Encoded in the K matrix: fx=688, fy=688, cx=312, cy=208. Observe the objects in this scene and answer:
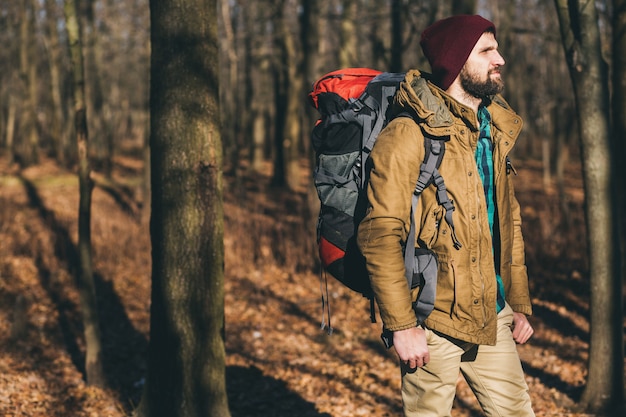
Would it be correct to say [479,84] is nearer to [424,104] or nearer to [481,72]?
[481,72]

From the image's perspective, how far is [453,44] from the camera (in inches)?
105

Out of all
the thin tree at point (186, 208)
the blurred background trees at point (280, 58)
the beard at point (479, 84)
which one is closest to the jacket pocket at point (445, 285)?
the beard at point (479, 84)

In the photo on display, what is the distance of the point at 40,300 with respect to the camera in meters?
9.52

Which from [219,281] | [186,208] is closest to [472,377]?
[219,281]

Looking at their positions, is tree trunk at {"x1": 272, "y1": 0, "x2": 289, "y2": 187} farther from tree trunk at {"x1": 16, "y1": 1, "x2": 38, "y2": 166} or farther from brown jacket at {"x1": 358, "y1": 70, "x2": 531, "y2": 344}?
brown jacket at {"x1": 358, "y1": 70, "x2": 531, "y2": 344}

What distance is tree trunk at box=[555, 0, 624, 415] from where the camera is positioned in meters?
5.04

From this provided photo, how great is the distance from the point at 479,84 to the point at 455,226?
564mm

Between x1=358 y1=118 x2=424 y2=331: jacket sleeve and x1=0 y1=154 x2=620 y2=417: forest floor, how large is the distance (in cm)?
323

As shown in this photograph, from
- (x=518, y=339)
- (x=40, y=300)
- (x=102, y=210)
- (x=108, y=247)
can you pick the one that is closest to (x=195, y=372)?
(x=518, y=339)

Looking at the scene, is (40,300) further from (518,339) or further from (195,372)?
(518,339)

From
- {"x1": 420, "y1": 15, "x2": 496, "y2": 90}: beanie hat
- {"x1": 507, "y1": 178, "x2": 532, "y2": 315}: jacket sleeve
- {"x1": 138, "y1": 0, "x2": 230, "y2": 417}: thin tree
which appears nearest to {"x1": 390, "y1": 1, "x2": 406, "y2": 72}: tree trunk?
{"x1": 138, "y1": 0, "x2": 230, "y2": 417}: thin tree

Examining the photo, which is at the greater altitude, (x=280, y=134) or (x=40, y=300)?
(x=280, y=134)

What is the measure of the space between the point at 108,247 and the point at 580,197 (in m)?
11.9

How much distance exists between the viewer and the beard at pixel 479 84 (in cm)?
268
